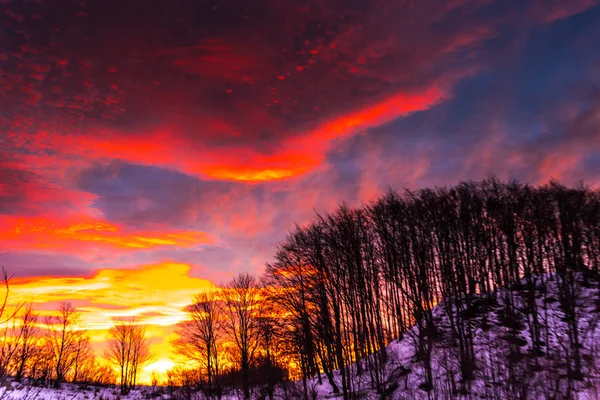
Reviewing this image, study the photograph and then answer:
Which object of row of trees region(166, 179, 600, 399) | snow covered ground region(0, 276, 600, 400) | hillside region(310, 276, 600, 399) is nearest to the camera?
hillside region(310, 276, 600, 399)

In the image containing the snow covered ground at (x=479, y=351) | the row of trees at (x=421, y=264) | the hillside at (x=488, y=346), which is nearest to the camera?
the hillside at (x=488, y=346)

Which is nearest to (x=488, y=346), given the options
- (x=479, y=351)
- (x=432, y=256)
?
(x=479, y=351)

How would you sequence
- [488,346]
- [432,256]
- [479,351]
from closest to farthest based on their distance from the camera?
[488,346], [479,351], [432,256]

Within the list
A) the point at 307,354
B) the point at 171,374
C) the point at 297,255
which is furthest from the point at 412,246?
the point at 171,374

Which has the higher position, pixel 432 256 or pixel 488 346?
pixel 432 256

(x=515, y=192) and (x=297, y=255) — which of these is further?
(x=515, y=192)

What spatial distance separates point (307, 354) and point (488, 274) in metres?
25.2

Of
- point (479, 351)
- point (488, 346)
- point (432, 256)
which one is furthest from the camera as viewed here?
point (432, 256)

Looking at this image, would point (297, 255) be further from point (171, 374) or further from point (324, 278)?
point (171, 374)

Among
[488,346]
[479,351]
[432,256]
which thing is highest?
[432,256]

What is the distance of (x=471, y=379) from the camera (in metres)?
29.6


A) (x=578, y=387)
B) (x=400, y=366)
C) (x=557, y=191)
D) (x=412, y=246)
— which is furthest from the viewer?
(x=557, y=191)

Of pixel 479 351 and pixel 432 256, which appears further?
pixel 432 256

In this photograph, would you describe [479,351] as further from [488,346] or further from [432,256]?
[432,256]
